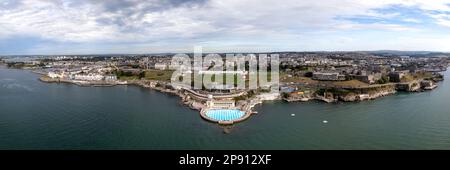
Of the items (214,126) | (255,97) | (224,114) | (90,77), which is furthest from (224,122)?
(90,77)

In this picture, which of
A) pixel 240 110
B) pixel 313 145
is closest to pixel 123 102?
pixel 240 110

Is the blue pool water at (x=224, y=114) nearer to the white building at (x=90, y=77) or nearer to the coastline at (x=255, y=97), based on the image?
the coastline at (x=255, y=97)

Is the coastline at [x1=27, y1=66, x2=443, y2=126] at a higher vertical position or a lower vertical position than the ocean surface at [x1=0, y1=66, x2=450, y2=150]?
higher

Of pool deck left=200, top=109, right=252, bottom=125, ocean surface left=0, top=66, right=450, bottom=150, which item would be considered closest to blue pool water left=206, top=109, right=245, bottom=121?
pool deck left=200, top=109, right=252, bottom=125

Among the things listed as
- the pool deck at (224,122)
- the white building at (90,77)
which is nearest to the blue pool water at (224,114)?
the pool deck at (224,122)

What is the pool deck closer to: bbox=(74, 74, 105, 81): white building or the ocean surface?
the ocean surface

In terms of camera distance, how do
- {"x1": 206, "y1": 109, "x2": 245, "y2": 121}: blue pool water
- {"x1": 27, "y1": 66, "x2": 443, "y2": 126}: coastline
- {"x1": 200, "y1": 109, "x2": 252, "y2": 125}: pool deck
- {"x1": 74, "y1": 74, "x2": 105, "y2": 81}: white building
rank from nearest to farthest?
{"x1": 200, "y1": 109, "x2": 252, "y2": 125}: pool deck
{"x1": 206, "y1": 109, "x2": 245, "y2": 121}: blue pool water
{"x1": 27, "y1": 66, "x2": 443, "y2": 126}: coastline
{"x1": 74, "y1": 74, "x2": 105, "y2": 81}: white building

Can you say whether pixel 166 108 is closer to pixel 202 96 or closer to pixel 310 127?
pixel 202 96
